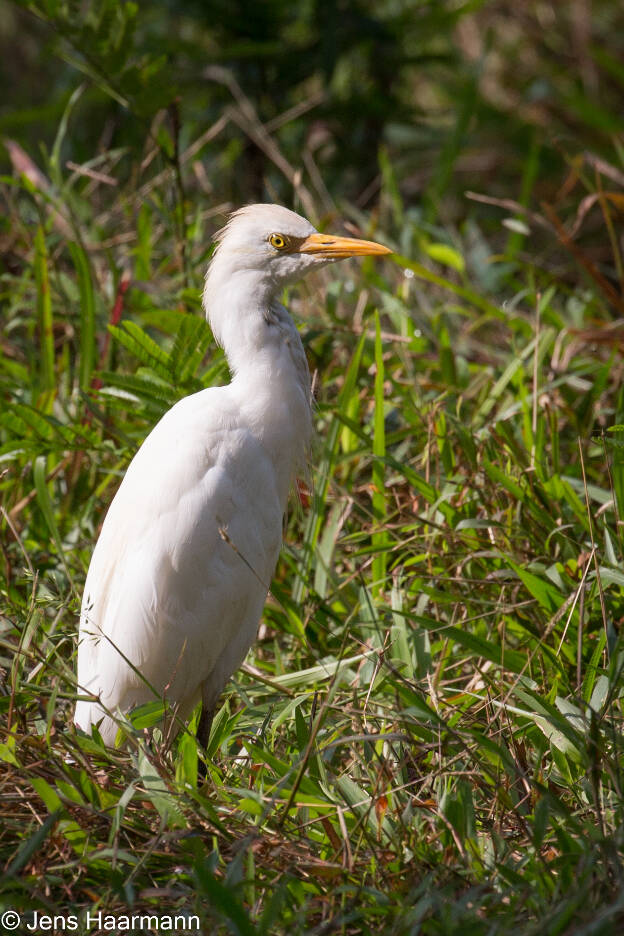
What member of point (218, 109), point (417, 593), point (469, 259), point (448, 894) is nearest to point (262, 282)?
point (417, 593)

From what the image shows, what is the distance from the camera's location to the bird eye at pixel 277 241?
8.14 ft

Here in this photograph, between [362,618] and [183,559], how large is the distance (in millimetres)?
619

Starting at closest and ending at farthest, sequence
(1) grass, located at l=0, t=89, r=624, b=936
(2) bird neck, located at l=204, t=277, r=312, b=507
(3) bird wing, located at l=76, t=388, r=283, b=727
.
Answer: (1) grass, located at l=0, t=89, r=624, b=936
(3) bird wing, located at l=76, t=388, r=283, b=727
(2) bird neck, located at l=204, t=277, r=312, b=507

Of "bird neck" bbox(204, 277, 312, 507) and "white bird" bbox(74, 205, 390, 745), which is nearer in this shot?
"white bird" bbox(74, 205, 390, 745)

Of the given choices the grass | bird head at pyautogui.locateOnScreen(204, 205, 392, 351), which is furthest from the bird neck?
the grass

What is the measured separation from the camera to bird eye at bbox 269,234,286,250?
2.48 metres

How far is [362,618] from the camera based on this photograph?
2.71 m

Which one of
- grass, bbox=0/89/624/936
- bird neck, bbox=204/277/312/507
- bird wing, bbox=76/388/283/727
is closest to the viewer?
grass, bbox=0/89/624/936

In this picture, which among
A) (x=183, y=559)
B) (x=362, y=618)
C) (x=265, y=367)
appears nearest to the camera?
(x=183, y=559)

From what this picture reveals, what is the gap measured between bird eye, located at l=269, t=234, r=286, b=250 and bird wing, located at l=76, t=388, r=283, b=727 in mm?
395

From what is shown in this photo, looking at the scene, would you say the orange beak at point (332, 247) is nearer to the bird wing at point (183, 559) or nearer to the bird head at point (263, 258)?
A: the bird head at point (263, 258)

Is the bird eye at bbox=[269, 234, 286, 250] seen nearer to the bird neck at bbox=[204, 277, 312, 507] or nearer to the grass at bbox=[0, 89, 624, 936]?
the bird neck at bbox=[204, 277, 312, 507]

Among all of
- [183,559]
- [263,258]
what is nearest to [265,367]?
[263,258]

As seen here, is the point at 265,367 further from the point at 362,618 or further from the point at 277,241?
the point at 362,618
